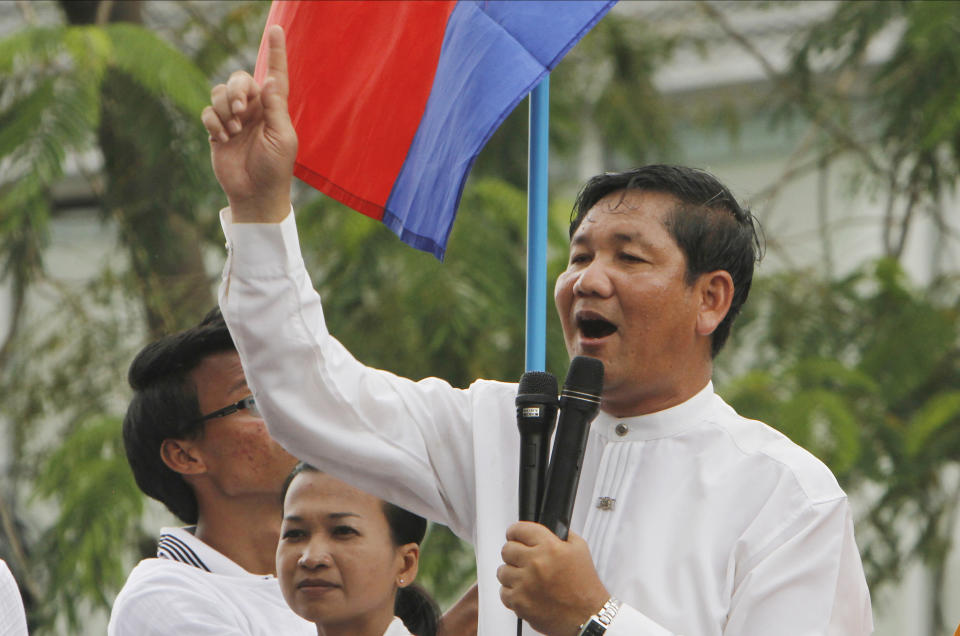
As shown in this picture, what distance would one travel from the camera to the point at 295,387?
263 cm

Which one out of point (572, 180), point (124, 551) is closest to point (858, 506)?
point (572, 180)

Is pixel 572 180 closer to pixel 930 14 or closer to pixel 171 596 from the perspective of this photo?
pixel 930 14

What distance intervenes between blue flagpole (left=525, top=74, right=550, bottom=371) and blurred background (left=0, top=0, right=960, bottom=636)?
2.76 m

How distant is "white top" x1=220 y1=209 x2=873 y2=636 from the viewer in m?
2.60

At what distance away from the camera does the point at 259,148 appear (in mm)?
2541

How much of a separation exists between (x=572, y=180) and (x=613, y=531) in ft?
19.8

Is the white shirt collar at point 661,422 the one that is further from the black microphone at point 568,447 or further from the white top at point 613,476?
the black microphone at point 568,447

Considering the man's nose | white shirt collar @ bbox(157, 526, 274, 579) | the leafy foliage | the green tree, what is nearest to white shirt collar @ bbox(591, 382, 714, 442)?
the man's nose

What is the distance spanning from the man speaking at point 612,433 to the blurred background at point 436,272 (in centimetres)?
289

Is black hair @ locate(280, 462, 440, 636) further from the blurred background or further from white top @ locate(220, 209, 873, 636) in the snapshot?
the blurred background

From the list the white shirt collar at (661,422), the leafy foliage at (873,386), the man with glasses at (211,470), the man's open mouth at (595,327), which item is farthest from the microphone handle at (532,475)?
the leafy foliage at (873,386)

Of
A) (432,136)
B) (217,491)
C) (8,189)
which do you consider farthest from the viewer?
(8,189)

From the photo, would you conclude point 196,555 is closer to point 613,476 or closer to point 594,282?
point 613,476

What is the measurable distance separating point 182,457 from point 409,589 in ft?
2.17
